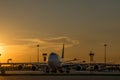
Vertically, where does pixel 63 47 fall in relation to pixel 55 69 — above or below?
above

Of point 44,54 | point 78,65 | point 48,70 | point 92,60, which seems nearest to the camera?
point 48,70

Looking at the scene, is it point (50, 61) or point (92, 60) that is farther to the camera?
point (92, 60)

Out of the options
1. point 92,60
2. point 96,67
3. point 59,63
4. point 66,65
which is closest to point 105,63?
point 92,60

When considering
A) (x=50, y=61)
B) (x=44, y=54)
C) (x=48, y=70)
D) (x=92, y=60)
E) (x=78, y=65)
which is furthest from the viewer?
(x=92, y=60)

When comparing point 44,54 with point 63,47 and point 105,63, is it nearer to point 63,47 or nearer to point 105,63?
point 63,47

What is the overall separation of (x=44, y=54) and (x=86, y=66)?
2941 cm

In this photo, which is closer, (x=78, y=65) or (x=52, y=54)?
(x=52, y=54)

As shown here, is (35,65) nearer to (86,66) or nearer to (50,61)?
(86,66)

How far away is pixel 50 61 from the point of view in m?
108

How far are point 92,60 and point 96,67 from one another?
52.2 ft

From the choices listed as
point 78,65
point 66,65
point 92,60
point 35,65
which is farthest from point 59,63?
point 92,60

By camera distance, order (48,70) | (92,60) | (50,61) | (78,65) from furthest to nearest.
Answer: (92,60) → (78,65) → (48,70) → (50,61)

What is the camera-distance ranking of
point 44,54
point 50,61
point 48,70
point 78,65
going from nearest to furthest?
point 50,61, point 48,70, point 78,65, point 44,54

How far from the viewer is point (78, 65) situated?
160250 millimetres
